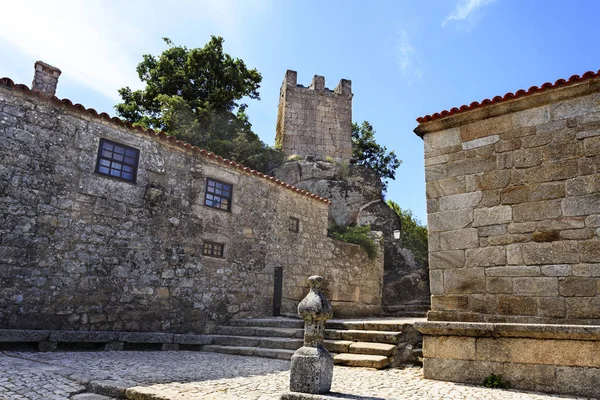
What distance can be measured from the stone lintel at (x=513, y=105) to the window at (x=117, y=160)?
626 centimetres

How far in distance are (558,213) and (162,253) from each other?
7775 millimetres

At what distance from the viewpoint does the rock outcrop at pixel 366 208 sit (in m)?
16.8

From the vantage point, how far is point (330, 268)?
1370 cm

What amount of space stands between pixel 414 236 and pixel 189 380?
20202 millimetres

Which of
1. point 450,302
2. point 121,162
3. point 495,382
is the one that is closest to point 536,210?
point 450,302

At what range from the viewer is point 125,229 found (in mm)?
9039

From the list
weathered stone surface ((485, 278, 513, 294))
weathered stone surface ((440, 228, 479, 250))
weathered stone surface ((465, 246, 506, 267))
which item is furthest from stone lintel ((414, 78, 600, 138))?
weathered stone surface ((485, 278, 513, 294))

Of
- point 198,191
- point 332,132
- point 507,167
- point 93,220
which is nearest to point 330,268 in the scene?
point 198,191

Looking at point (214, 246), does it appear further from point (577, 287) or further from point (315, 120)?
point (315, 120)

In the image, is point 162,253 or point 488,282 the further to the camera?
point 162,253

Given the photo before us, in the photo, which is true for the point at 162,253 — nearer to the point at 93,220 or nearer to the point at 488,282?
the point at 93,220

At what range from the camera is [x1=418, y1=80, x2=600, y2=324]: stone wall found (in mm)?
5180

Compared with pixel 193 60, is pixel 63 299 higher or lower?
lower

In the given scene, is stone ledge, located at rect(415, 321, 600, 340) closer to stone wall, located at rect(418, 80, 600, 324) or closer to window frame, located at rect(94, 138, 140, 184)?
stone wall, located at rect(418, 80, 600, 324)
